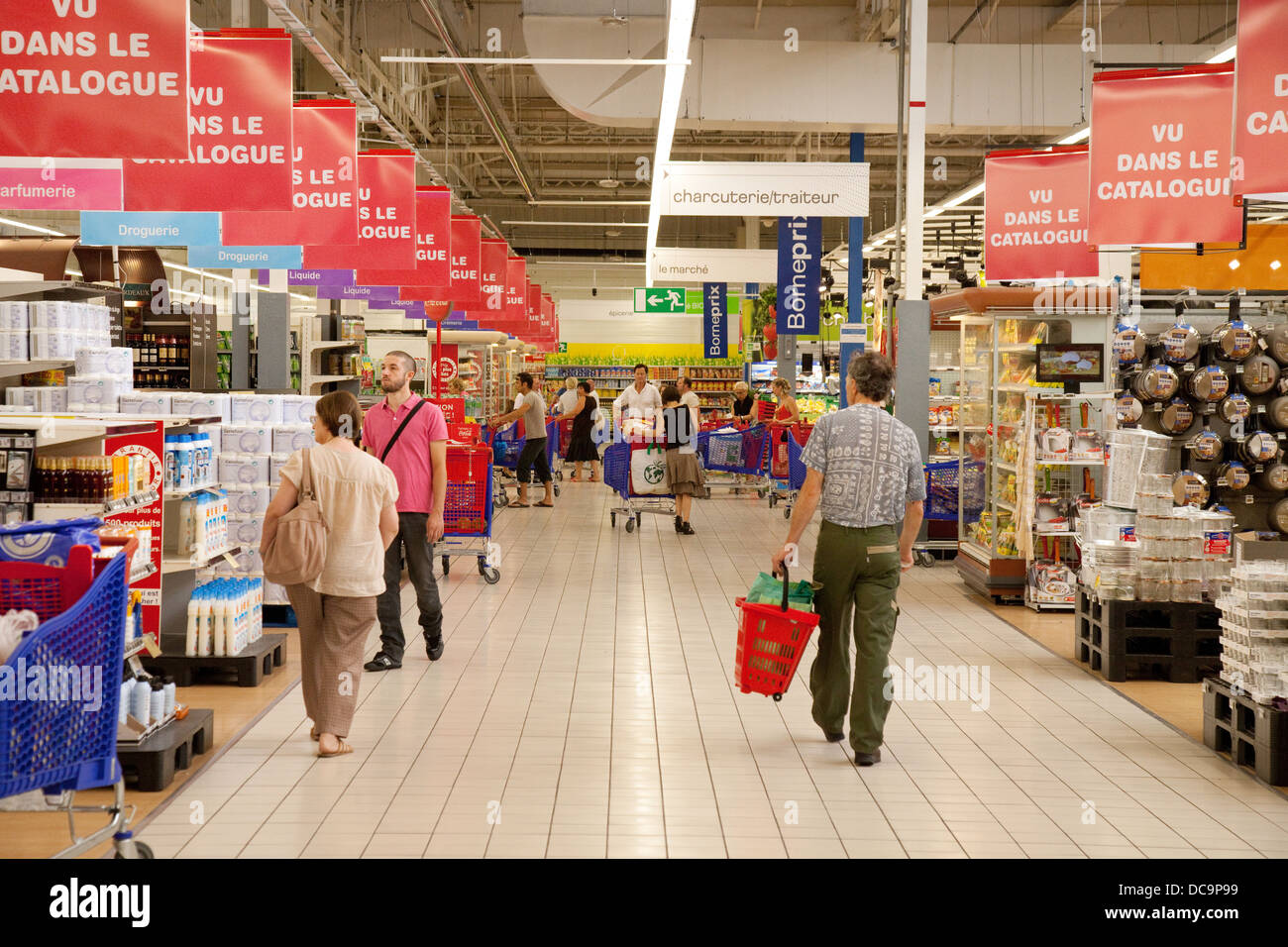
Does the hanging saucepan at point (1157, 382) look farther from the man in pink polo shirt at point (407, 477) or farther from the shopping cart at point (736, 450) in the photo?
the shopping cart at point (736, 450)

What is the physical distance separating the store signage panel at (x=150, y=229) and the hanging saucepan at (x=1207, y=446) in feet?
23.4

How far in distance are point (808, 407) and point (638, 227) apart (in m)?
17.5

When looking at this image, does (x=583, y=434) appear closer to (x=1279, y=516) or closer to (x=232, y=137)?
(x=1279, y=516)

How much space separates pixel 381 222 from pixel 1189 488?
654 cm

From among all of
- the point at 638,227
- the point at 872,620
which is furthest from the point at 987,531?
the point at 638,227

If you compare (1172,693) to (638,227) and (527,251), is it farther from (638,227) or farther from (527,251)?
(527,251)

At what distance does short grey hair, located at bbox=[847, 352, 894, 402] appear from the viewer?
5535mm

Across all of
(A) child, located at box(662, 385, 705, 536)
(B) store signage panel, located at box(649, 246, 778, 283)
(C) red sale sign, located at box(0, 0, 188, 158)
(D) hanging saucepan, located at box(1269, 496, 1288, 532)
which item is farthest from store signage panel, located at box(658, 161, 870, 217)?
(C) red sale sign, located at box(0, 0, 188, 158)

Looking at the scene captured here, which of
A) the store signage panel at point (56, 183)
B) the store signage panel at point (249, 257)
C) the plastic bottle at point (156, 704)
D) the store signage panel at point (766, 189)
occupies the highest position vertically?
the store signage panel at point (766, 189)

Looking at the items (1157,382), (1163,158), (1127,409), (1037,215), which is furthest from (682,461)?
(1163,158)

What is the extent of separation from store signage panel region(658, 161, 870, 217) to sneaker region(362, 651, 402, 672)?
20.8ft

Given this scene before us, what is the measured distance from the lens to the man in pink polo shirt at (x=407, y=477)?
700 centimetres

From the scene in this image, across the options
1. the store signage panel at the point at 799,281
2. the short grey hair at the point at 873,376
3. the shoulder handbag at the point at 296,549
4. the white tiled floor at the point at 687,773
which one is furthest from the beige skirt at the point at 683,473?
the shoulder handbag at the point at 296,549

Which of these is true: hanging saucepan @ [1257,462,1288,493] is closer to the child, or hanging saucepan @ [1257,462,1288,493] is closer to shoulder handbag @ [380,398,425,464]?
shoulder handbag @ [380,398,425,464]
